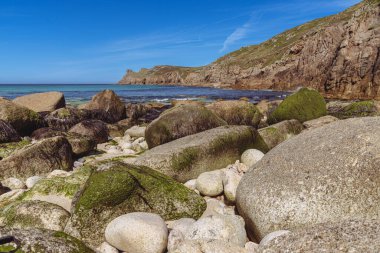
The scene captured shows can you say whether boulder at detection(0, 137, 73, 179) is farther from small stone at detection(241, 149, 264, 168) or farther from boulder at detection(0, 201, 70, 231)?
small stone at detection(241, 149, 264, 168)

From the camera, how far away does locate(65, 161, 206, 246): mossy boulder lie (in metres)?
5.38

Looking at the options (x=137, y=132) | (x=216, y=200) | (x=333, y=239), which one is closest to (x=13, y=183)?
(x=216, y=200)

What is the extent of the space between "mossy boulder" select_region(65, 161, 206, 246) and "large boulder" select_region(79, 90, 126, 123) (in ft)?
54.6

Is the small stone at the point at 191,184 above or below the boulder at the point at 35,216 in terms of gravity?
below

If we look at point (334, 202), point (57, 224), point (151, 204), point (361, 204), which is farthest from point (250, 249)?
point (57, 224)

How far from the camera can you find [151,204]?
5.97 m

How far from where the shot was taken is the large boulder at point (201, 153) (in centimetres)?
789

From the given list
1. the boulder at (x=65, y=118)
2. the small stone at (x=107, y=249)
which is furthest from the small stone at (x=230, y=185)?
the boulder at (x=65, y=118)

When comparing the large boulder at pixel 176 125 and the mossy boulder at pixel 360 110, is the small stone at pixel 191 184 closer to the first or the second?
the large boulder at pixel 176 125

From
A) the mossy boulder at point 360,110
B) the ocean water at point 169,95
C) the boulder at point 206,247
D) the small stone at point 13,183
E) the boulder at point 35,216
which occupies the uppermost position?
the mossy boulder at point 360,110

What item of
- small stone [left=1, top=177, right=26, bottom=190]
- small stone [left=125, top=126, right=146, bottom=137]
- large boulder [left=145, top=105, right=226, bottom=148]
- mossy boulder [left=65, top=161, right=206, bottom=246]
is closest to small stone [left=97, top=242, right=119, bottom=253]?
mossy boulder [left=65, top=161, right=206, bottom=246]

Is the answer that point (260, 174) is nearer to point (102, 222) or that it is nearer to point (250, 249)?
point (250, 249)

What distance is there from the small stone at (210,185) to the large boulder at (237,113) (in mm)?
10221

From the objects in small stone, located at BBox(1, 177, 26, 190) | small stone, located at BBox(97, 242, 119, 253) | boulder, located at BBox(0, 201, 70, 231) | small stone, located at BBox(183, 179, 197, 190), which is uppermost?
boulder, located at BBox(0, 201, 70, 231)
